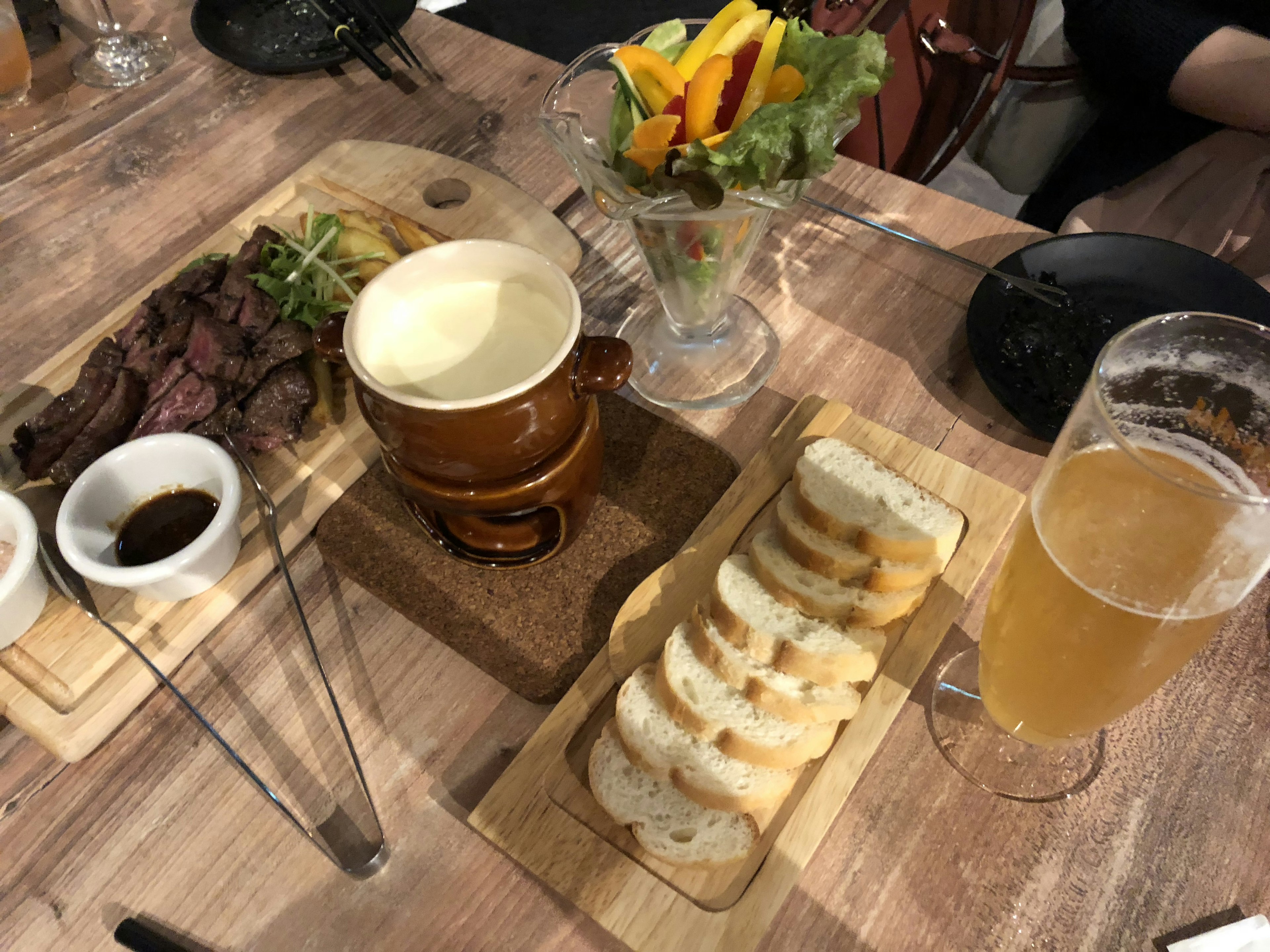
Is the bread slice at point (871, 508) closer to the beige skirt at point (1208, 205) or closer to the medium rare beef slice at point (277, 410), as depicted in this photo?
the medium rare beef slice at point (277, 410)

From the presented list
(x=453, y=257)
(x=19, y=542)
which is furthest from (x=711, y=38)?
(x=19, y=542)

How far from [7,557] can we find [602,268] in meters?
0.86

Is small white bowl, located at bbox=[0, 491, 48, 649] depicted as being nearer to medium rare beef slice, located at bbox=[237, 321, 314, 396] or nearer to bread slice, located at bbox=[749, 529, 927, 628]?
medium rare beef slice, located at bbox=[237, 321, 314, 396]

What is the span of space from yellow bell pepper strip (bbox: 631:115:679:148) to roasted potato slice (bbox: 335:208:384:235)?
56 cm

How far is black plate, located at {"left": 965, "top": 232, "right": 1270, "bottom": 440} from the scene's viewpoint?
1.00 meters

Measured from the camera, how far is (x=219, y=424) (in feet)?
3.37

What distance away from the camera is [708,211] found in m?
0.85

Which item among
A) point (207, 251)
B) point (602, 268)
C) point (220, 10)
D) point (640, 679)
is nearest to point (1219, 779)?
point (640, 679)

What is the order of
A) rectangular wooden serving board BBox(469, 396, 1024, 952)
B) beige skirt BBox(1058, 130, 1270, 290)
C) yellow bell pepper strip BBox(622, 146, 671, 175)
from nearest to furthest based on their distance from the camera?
1. rectangular wooden serving board BBox(469, 396, 1024, 952)
2. yellow bell pepper strip BBox(622, 146, 671, 175)
3. beige skirt BBox(1058, 130, 1270, 290)

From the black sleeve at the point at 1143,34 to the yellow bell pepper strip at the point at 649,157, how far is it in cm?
125

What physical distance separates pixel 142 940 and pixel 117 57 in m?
1.71

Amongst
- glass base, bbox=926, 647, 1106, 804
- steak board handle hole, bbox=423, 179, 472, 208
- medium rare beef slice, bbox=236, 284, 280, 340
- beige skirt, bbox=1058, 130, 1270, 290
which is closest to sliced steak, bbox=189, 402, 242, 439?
medium rare beef slice, bbox=236, 284, 280, 340

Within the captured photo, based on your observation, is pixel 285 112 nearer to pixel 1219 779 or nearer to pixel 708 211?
pixel 708 211

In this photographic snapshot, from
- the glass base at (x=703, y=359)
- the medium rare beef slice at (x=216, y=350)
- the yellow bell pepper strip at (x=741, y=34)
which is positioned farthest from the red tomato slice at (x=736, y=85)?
the medium rare beef slice at (x=216, y=350)
